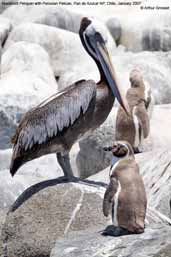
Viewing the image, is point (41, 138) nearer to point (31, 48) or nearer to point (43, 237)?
point (43, 237)

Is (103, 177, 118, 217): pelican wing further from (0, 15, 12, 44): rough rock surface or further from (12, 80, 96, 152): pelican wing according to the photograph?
(0, 15, 12, 44): rough rock surface

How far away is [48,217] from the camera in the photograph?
965 centimetres

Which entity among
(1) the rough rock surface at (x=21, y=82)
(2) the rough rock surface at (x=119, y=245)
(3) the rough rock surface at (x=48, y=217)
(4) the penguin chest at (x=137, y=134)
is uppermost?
(2) the rough rock surface at (x=119, y=245)

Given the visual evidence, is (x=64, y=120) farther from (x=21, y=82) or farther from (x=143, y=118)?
(x=21, y=82)

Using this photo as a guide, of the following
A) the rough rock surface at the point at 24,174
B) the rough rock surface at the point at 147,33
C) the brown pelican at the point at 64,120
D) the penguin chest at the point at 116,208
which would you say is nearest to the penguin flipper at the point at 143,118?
the rough rock surface at the point at 24,174

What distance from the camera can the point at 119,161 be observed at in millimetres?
8570

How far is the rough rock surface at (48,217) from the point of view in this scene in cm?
955

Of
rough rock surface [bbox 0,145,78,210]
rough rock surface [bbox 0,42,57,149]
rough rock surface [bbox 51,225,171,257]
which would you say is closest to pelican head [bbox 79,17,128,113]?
rough rock surface [bbox 51,225,171,257]

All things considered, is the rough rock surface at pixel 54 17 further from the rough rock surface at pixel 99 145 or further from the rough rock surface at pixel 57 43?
the rough rock surface at pixel 99 145

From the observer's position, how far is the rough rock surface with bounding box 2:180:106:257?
9547 millimetres

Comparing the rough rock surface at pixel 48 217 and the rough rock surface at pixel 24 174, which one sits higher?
the rough rock surface at pixel 48 217

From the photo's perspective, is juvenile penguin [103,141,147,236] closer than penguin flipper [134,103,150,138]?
Yes

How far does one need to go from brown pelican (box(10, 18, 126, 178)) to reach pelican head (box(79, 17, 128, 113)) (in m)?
0.01

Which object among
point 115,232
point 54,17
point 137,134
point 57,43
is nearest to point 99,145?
point 137,134
